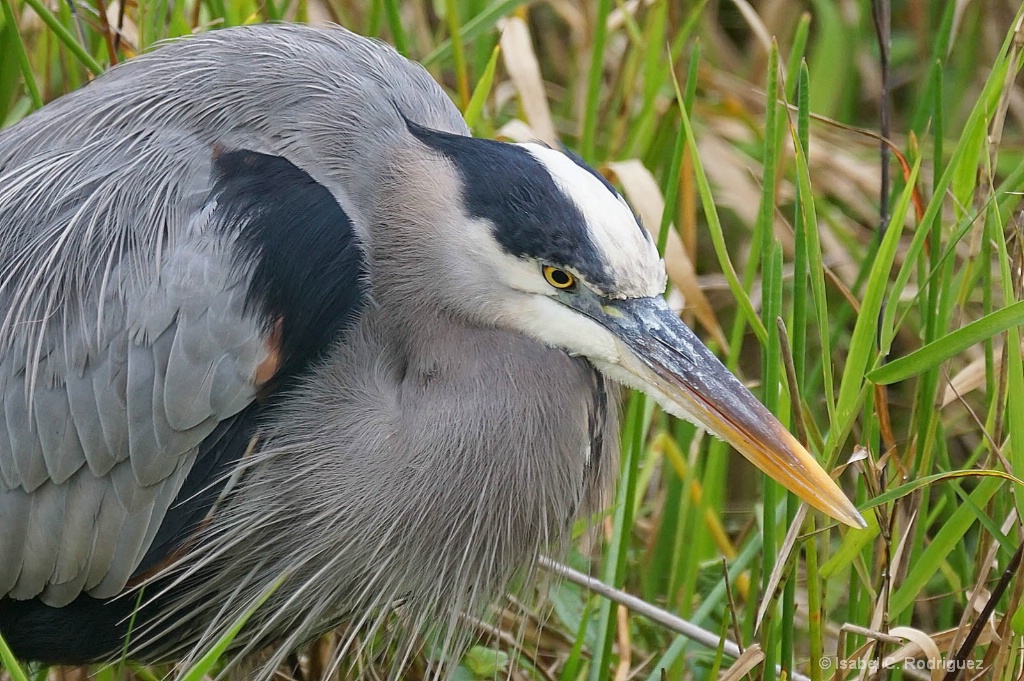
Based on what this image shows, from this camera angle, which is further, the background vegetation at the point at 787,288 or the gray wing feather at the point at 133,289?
the gray wing feather at the point at 133,289

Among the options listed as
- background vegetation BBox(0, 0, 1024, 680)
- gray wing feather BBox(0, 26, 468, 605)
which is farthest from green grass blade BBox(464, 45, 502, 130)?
gray wing feather BBox(0, 26, 468, 605)

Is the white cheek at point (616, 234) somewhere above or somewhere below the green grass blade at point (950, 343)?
above

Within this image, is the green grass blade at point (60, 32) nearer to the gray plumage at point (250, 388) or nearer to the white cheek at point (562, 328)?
the gray plumage at point (250, 388)

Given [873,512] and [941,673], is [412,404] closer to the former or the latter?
[873,512]

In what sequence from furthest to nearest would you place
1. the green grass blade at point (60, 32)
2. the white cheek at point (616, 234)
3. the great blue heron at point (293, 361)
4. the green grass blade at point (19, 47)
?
the green grass blade at point (19, 47), the green grass blade at point (60, 32), the great blue heron at point (293, 361), the white cheek at point (616, 234)

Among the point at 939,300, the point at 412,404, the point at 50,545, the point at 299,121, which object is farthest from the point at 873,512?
the point at 50,545

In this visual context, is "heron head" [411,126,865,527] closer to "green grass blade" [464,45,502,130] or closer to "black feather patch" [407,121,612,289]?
"black feather patch" [407,121,612,289]

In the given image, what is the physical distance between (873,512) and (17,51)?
1496 mm

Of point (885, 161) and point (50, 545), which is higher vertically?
point (885, 161)

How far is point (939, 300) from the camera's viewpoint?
5.85 feet

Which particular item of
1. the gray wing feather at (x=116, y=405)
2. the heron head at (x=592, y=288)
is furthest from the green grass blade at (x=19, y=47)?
the heron head at (x=592, y=288)

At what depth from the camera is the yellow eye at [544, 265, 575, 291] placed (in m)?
1.59

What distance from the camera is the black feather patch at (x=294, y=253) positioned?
171 centimetres

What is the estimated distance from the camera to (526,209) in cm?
157
